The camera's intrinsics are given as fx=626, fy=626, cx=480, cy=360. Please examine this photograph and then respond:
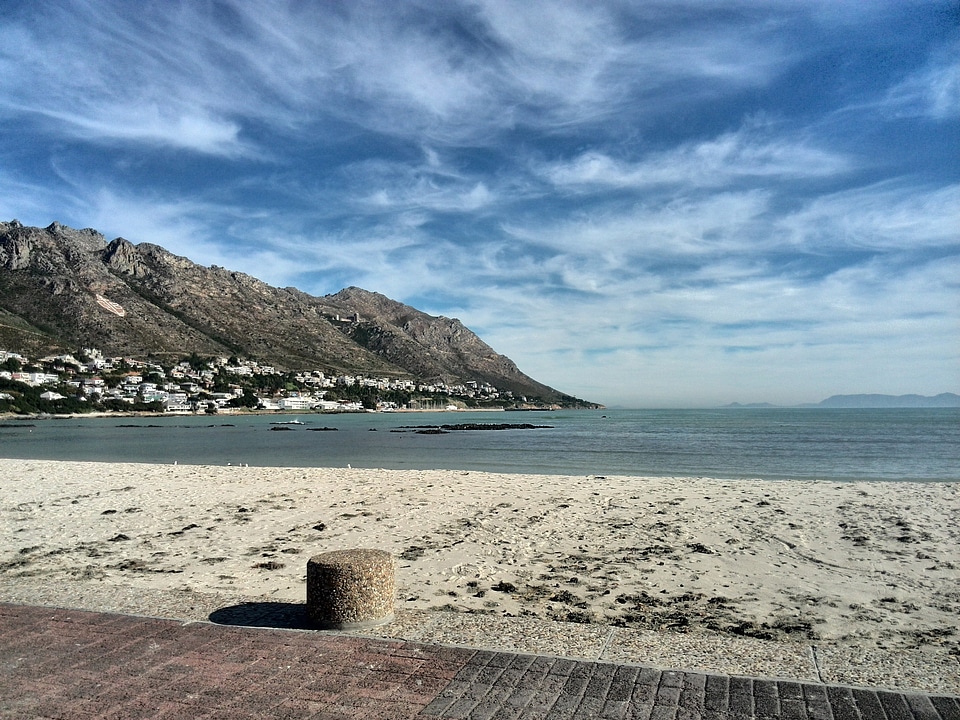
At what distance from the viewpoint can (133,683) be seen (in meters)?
4.11

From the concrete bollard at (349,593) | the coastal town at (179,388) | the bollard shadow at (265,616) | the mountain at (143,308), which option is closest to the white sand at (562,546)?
the bollard shadow at (265,616)

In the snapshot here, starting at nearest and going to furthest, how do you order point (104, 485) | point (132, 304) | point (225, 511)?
point (225, 511) → point (104, 485) → point (132, 304)

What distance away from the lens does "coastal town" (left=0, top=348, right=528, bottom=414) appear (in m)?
103

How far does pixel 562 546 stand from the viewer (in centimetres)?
945

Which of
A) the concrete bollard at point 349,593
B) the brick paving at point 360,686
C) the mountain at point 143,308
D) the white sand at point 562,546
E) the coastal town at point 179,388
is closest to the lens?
the brick paving at point 360,686

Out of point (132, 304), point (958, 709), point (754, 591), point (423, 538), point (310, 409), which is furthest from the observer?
point (310, 409)

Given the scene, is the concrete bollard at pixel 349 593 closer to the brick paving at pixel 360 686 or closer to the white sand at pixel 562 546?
the brick paving at pixel 360 686

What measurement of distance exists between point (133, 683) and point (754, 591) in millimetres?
6234

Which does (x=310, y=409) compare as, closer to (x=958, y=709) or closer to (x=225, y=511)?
(x=225, y=511)

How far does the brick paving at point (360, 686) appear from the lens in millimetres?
3711

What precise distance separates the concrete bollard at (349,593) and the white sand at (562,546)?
1279 millimetres

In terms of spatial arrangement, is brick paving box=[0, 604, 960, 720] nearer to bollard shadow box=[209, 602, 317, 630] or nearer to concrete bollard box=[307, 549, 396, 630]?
concrete bollard box=[307, 549, 396, 630]

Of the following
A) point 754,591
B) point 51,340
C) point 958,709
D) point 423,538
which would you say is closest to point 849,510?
point 754,591

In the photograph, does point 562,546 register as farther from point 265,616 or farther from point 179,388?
point 179,388
